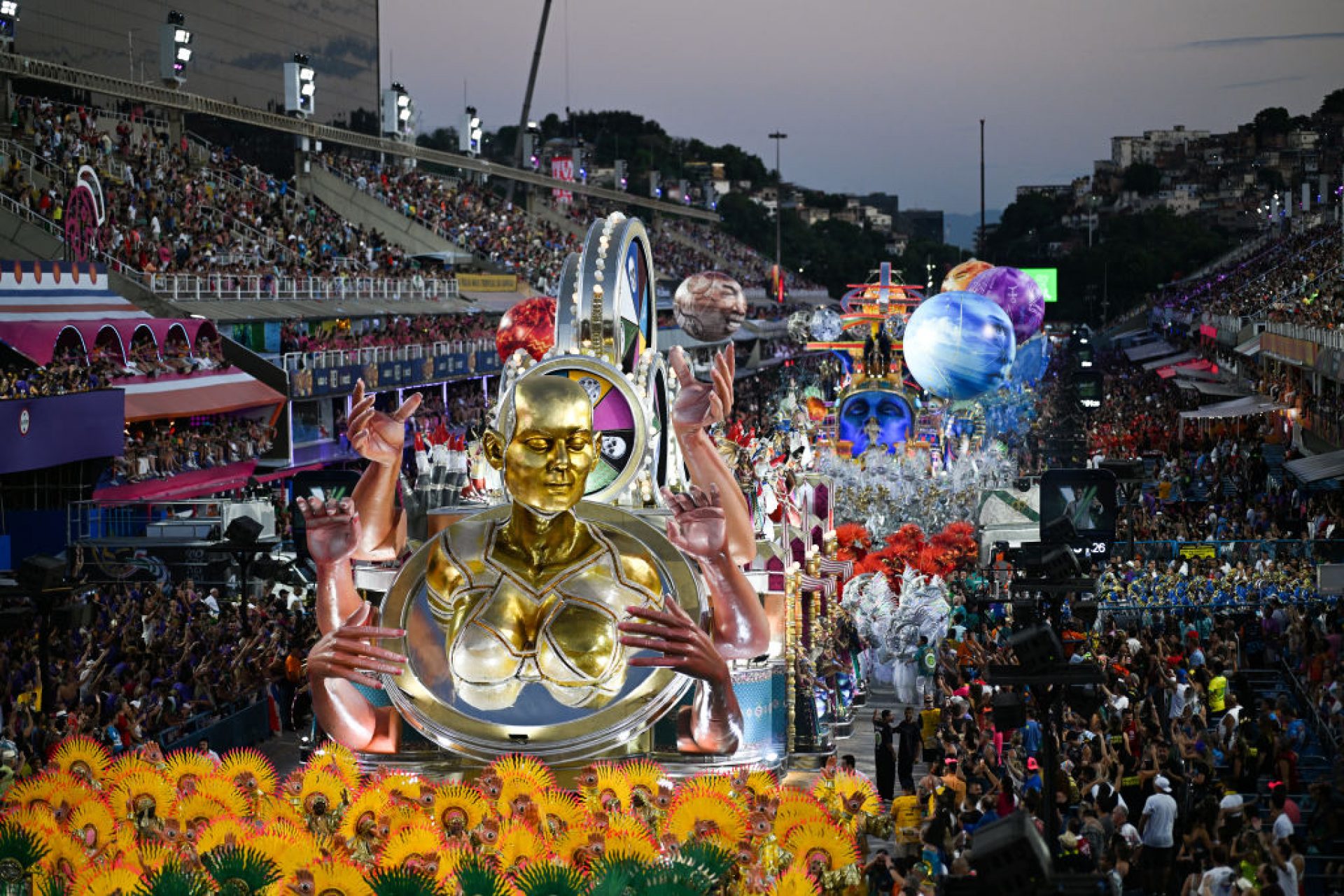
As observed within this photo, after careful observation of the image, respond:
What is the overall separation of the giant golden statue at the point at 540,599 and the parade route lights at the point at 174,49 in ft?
131

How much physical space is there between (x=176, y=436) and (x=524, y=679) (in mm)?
22494

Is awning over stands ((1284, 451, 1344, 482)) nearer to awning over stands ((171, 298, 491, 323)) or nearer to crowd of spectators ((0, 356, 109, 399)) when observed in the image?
crowd of spectators ((0, 356, 109, 399))

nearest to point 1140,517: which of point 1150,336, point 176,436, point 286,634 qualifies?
point 286,634

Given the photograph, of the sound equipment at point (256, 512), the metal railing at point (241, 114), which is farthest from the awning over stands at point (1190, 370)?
the sound equipment at point (256, 512)

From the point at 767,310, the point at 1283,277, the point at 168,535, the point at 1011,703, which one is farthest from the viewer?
the point at 767,310

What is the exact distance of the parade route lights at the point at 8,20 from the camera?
129ft

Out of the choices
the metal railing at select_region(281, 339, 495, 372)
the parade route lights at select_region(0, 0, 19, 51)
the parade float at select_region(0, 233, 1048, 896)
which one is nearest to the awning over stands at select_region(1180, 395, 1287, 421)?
the metal railing at select_region(281, 339, 495, 372)

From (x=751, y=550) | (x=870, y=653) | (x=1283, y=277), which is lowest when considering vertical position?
(x=870, y=653)

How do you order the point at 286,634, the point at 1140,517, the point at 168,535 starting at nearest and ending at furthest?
the point at 286,634, the point at 168,535, the point at 1140,517

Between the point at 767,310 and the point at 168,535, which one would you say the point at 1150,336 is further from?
the point at 168,535

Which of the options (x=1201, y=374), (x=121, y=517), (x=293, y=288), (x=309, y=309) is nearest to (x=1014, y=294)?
(x=1201, y=374)

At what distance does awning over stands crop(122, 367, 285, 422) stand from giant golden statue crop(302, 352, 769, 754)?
19.5 m

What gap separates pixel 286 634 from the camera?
2108cm

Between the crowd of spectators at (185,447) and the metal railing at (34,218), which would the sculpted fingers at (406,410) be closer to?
the crowd of spectators at (185,447)
